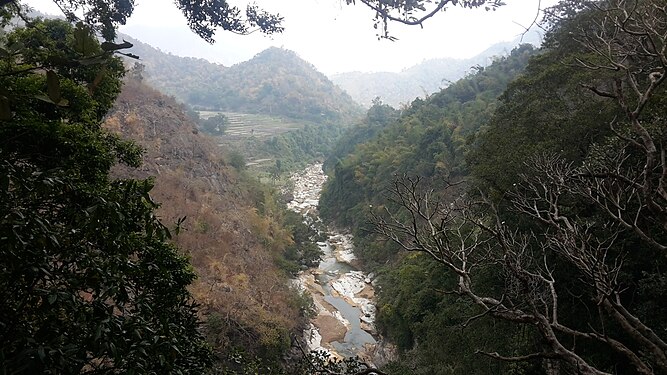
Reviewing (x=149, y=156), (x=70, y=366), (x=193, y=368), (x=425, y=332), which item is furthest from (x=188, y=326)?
(x=149, y=156)

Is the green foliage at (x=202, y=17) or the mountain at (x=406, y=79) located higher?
the mountain at (x=406, y=79)

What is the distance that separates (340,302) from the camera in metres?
17.6

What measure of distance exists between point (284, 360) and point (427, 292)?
4436mm

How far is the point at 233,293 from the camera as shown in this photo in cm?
1191

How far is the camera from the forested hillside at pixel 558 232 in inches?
156

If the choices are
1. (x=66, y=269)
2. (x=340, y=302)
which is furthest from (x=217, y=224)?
(x=66, y=269)

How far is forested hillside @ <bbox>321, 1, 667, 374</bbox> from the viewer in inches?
156

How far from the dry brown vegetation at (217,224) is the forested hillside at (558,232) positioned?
386 cm

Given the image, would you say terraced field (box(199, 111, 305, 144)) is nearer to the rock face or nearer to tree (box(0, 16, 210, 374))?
the rock face

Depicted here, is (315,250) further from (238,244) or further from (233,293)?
(233,293)

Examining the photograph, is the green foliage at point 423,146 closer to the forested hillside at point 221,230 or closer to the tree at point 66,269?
the forested hillside at point 221,230

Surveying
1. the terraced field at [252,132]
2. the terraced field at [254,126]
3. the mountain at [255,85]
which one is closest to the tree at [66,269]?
the terraced field at [252,132]

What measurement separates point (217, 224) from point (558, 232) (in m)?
12.9

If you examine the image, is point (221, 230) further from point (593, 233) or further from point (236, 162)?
point (236, 162)
